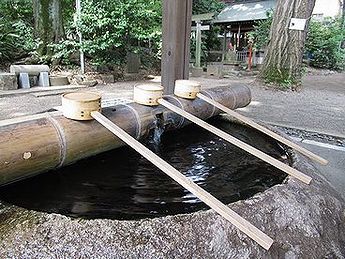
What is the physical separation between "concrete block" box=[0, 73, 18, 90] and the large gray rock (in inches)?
261

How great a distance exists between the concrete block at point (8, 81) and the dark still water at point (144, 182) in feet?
18.6

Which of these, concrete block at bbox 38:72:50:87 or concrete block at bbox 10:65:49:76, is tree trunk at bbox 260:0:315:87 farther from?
concrete block at bbox 10:65:49:76

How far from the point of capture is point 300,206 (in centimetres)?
167

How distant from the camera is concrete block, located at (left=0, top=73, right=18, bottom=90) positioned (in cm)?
711

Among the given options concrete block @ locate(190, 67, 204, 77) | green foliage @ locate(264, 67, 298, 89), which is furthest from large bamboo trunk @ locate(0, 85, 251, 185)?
concrete block @ locate(190, 67, 204, 77)

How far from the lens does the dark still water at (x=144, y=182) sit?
181 centimetres

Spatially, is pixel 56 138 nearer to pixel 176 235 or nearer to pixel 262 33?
pixel 176 235

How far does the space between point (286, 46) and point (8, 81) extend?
6847 mm

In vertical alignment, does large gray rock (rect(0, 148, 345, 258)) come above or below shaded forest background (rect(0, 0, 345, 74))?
below

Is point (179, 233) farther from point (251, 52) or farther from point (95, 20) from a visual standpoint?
point (251, 52)

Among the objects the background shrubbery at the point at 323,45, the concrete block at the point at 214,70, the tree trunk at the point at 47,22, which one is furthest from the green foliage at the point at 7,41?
the background shrubbery at the point at 323,45

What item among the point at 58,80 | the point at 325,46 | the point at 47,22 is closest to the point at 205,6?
the point at 325,46

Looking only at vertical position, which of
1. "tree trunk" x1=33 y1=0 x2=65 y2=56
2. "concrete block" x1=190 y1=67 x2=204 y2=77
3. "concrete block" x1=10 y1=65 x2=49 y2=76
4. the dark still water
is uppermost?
"tree trunk" x1=33 y1=0 x2=65 y2=56

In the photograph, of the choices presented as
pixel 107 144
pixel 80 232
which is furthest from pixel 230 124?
pixel 80 232
